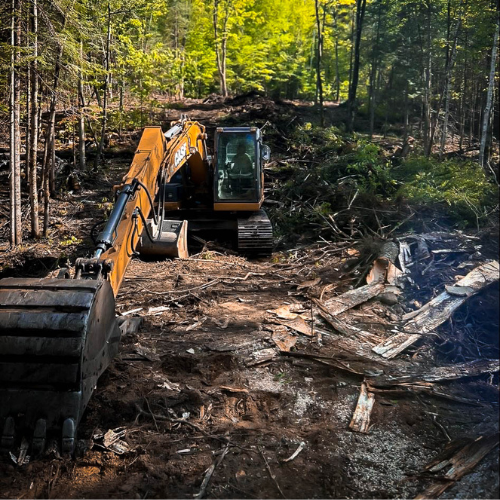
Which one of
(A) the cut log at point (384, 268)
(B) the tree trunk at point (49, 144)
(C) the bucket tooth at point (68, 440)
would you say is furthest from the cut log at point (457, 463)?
(B) the tree trunk at point (49, 144)

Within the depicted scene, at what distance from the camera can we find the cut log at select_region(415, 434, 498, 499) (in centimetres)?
409

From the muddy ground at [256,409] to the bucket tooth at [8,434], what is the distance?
0.10m

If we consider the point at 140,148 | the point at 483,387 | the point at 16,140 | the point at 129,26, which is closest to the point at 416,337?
the point at 483,387

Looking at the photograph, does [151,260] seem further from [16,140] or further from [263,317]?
[16,140]

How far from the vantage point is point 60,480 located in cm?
400

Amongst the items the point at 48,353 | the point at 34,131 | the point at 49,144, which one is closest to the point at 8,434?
the point at 48,353

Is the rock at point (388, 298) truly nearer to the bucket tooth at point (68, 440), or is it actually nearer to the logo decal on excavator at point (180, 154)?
the logo decal on excavator at point (180, 154)

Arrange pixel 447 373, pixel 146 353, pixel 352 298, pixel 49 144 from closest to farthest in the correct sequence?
pixel 447 373 < pixel 146 353 < pixel 352 298 < pixel 49 144

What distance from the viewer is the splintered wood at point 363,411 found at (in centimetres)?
486

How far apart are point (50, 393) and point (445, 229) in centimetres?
853

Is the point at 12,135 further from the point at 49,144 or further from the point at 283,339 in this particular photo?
the point at 283,339

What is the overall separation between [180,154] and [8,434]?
19.0 feet

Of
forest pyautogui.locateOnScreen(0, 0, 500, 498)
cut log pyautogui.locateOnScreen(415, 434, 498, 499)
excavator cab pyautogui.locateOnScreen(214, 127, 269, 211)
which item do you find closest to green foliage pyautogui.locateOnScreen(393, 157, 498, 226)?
forest pyautogui.locateOnScreen(0, 0, 500, 498)

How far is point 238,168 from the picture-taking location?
11.1 meters
